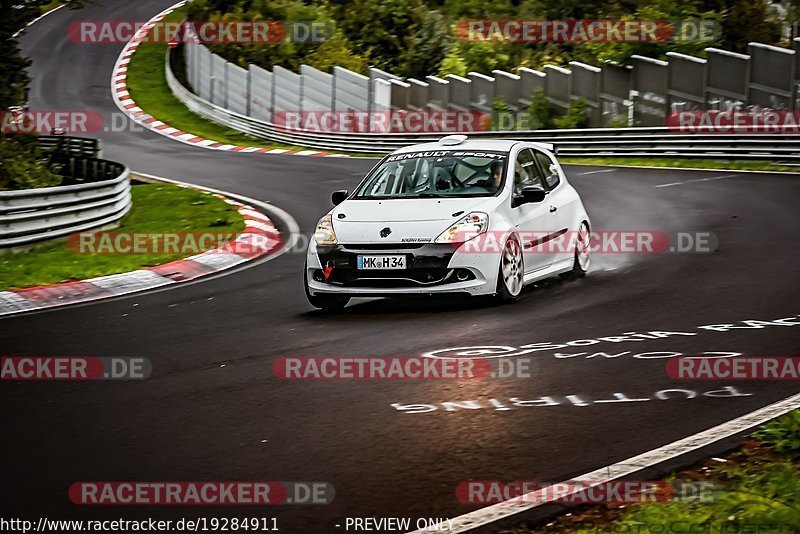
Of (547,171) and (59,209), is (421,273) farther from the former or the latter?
(59,209)

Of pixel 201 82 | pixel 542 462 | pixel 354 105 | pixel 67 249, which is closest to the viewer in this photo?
pixel 542 462

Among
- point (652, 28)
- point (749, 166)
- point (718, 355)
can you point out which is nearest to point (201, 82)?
point (652, 28)

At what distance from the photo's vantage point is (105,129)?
45.7m

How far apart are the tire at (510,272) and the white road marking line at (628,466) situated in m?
3.99

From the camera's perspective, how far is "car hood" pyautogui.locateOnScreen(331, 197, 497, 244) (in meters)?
10.8

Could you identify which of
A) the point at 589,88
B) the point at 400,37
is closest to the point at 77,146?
the point at 589,88

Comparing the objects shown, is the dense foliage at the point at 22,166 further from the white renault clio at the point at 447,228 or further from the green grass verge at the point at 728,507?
the green grass verge at the point at 728,507

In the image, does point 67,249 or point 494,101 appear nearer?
point 67,249

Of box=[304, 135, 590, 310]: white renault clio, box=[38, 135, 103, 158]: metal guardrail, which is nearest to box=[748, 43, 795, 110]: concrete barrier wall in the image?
box=[38, 135, 103, 158]: metal guardrail

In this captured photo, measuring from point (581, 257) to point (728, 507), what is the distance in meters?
7.89

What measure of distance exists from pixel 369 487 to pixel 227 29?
49.2 meters

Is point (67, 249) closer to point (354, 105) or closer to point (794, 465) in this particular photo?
point (794, 465)

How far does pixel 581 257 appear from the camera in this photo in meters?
12.9

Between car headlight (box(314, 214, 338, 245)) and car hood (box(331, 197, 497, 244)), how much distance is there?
2.2 inches
